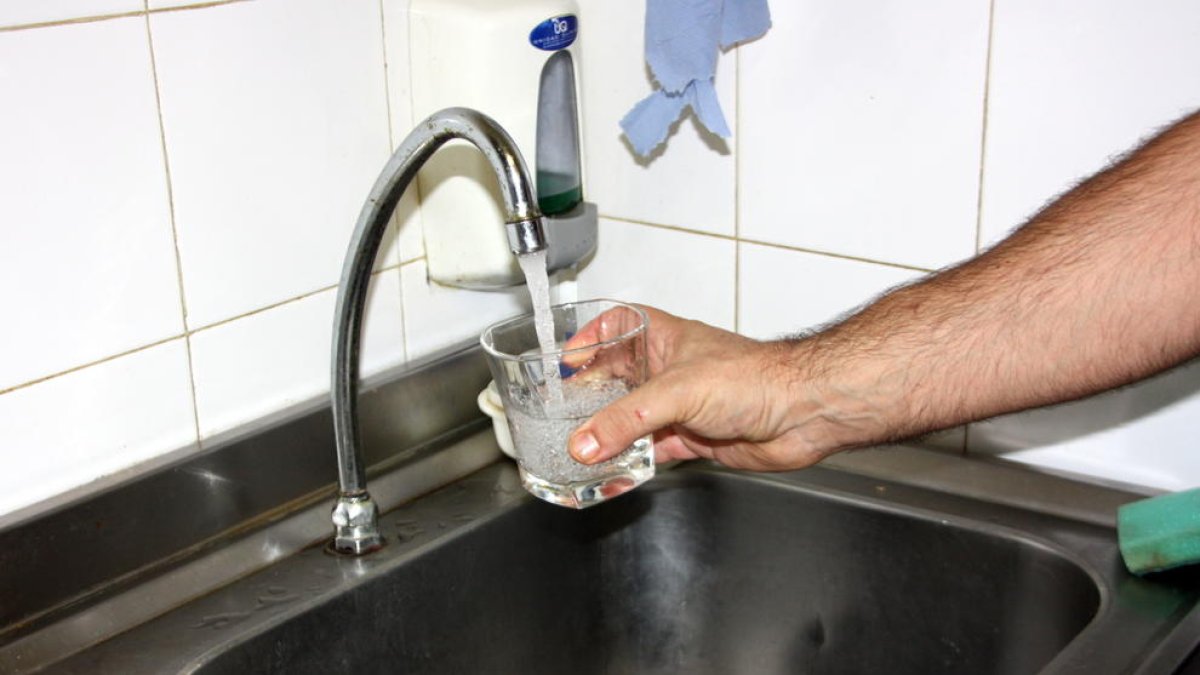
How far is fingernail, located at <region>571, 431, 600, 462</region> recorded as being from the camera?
3.09ft

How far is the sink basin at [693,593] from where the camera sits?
105 cm

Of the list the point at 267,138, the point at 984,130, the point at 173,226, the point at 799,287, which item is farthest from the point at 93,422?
the point at 984,130

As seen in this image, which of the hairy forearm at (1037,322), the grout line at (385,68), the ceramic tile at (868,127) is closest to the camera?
the hairy forearm at (1037,322)

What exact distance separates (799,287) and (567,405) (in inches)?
15.3

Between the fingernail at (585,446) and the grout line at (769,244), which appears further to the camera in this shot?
the grout line at (769,244)

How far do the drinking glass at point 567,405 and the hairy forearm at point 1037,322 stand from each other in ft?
0.45

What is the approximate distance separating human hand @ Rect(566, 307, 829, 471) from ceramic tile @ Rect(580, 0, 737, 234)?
8.7 inches

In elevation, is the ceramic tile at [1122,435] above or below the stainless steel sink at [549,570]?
above

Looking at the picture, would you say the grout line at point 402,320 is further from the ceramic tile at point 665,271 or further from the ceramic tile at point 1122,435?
the ceramic tile at point 1122,435

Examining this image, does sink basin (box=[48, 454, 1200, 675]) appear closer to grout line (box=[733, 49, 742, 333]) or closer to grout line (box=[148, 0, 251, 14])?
grout line (box=[733, 49, 742, 333])

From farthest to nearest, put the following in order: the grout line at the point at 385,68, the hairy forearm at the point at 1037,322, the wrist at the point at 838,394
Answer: the grout line at the point at 385,68
the wrist at the point at 838,394
the hairy forearm at the point at 1037,322

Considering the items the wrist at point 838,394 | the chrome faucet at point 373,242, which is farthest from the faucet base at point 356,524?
the wrist at point 838,394

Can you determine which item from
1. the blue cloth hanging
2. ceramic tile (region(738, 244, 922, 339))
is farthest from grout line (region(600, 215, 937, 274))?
the blue cloth hanging

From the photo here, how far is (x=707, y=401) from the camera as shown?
101cm
